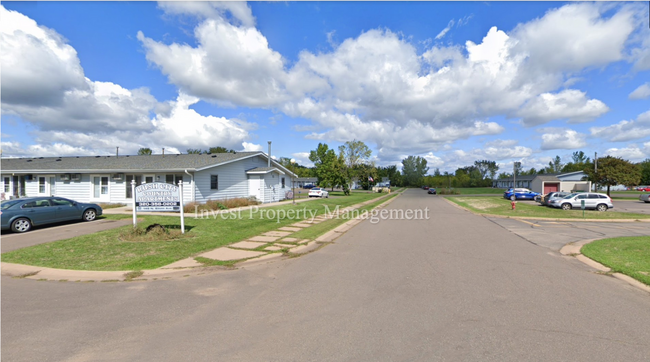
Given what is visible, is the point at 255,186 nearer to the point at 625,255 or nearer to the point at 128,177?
the point at 128,177

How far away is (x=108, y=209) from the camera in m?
20.5

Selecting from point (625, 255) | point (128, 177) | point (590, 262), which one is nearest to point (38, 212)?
point (128, 177)

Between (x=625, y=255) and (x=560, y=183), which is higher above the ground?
(x=560, y=183)

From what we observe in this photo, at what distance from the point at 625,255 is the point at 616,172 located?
138 feet

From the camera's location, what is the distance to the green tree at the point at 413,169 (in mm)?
136750

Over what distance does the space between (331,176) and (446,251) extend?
38.4 metres

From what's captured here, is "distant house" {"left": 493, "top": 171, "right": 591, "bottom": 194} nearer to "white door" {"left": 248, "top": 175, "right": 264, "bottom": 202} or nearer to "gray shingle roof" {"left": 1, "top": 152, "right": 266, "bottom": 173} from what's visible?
"white door" {"left": 248, "top": 175, "right": 264, "bottom": 202}

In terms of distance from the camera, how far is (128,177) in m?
22.2

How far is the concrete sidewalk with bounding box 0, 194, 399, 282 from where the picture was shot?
6.74m

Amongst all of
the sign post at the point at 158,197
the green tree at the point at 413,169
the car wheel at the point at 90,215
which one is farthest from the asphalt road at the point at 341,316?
the green tree at the point at 413,169

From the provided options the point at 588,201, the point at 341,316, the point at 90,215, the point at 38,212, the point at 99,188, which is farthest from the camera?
the point at 588,201

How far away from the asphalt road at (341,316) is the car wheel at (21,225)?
7.80m

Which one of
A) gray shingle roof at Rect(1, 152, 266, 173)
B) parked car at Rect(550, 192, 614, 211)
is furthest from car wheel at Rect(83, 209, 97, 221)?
parked car at Rect(550, 192, 614, 211)

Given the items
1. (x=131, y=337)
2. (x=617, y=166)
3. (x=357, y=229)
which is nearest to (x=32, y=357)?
(x=131, y=337)
